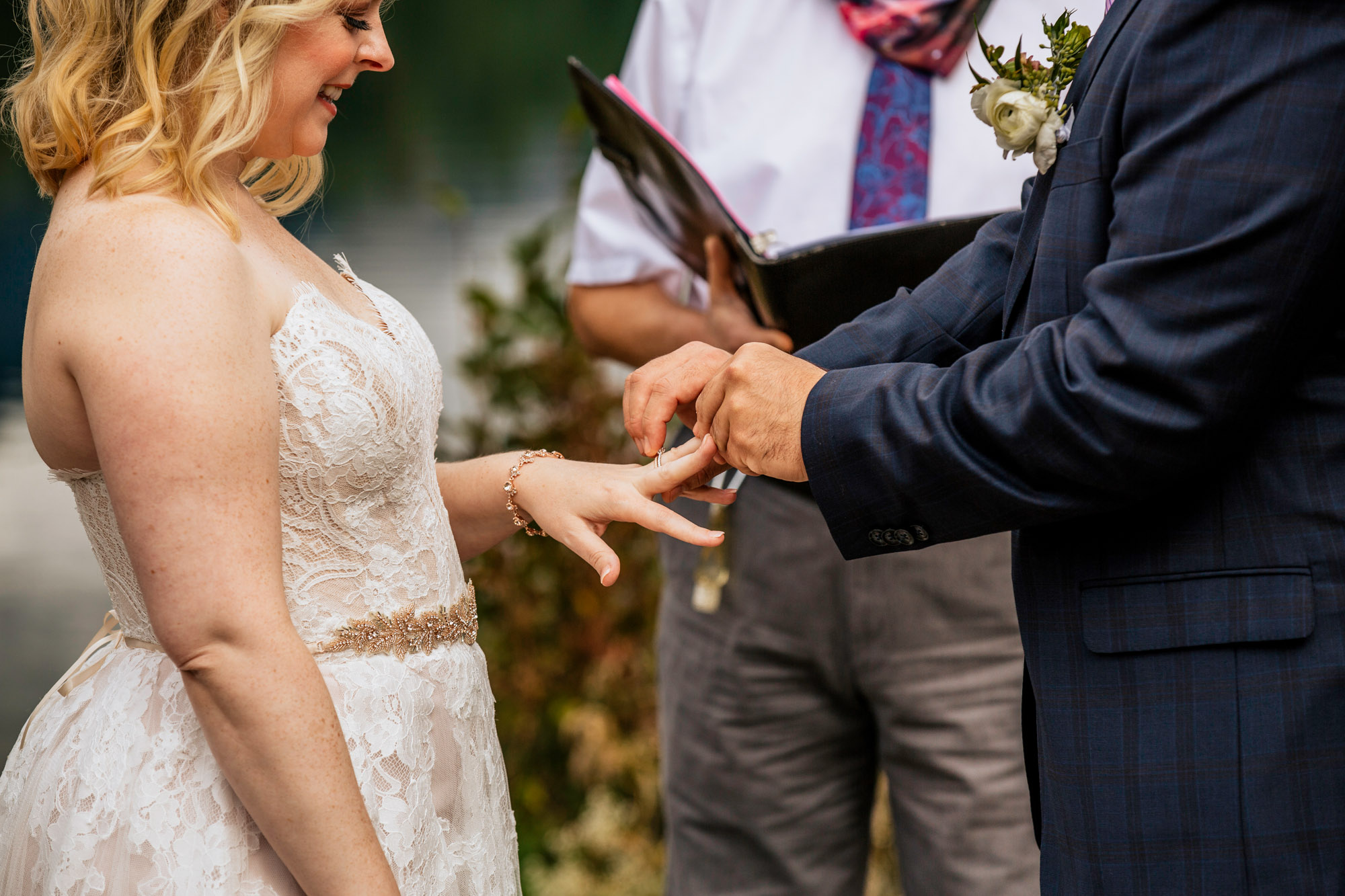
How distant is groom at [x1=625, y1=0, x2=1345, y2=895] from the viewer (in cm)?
104

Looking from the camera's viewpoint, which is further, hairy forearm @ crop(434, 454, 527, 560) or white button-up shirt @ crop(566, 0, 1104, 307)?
white button-up shirt @ crop(566, 0, 1104, 307)

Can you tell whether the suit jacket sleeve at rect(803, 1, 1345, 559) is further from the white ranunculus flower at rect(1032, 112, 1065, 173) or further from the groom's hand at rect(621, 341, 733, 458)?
the groom's hand at rect(621, 341, 733, 458)

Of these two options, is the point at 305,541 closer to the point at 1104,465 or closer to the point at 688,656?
the point at 1104,465

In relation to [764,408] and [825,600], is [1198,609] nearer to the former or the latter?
[764,408]

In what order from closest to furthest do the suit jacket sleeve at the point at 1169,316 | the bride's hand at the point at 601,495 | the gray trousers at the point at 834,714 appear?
the suit jacket sleeve at the point at 1169,316 → the bride's hand at the point at 601,495 → the gray trousers at the point at 834,714

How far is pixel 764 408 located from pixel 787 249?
0.58m

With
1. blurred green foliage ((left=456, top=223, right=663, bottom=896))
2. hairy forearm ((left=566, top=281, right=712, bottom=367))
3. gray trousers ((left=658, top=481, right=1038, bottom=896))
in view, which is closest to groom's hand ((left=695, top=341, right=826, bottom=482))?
gray trousers ((left=658, top=481, right=1038, bottom=896))

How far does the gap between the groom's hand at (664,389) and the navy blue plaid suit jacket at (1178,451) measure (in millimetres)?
335

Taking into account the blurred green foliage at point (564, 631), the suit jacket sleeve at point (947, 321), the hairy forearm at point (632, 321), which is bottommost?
the blurred green foliage at point (564, 631)

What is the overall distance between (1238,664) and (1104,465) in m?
0.22

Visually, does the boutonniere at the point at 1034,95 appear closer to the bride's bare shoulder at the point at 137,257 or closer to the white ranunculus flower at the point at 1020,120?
the white ranunculus flower at the point at 1020,120

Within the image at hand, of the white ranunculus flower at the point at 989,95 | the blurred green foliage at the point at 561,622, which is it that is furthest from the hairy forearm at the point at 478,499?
the blurred green foliage at the point at 561,622

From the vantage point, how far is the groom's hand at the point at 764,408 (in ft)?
4.31

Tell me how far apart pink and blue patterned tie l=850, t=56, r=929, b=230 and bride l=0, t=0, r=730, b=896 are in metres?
0.86
